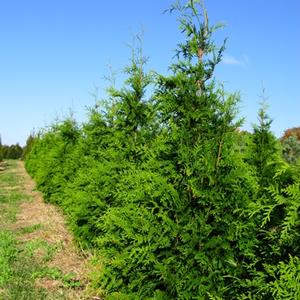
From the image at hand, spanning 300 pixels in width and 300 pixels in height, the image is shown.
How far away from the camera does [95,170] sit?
9.55 m

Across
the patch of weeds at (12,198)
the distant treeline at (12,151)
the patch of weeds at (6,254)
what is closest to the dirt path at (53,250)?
the patch of weeds at (6,254)

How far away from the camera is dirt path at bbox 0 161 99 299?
7.14 metres

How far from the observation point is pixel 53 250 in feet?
31.3

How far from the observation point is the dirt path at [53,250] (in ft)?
23.4

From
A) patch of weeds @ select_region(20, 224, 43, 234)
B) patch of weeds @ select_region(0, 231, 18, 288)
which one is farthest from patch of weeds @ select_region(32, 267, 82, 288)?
patch of weeds @ select_region(20, 224, 43, 234)

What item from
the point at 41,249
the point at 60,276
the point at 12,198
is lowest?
the point at 60,276

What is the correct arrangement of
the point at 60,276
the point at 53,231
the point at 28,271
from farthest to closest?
the point at 53,231, the point at 28,271, the point at 60,276

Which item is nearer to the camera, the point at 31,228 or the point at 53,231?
the point at 53,231

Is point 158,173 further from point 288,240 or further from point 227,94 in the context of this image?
point 288,240

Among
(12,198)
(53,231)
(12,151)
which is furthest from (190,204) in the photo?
(12,151)

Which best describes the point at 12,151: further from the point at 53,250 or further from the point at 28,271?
the point at 28,271

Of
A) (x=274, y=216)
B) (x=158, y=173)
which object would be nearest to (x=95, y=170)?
(x=158, y=173)

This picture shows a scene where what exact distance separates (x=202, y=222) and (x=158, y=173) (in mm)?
985

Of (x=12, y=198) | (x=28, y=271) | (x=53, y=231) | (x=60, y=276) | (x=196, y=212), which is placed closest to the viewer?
(x=196, y=212)
